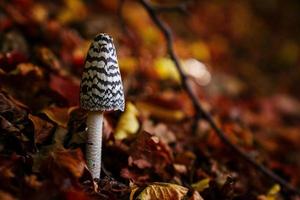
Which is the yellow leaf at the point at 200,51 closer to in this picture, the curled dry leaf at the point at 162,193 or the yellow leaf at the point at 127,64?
the yellow leaf at the point at 127,64

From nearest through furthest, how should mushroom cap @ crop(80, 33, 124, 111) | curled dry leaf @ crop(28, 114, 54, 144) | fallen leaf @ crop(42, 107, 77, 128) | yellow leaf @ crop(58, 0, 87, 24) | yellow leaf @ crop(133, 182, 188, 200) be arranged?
mushroom cap @ crop(80, 33, 124, 111), yellow leaf @ crop(133, 182, 188, 200), curled dry leaf @ crop(28, 114, 54, 144), fallen leaf @ crop(42, 107, 77, 128), yellow leaf @ crop(58, 0, 87, 24)

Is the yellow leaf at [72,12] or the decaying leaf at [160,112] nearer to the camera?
the decaying leaf at [160,112]

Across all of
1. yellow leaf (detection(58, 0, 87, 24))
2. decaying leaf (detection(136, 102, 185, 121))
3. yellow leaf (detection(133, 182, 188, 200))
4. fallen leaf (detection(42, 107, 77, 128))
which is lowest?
yellow leaf (detection(133, 182, 188, 200))

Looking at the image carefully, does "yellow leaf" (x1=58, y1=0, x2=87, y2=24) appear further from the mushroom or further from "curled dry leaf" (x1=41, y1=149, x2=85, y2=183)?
"curled dry leaf" (x1=41, y1=149, x2=85, y2=183)

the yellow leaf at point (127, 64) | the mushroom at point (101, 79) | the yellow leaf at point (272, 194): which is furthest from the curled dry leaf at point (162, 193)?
the yellow leaf at point (127, 64)

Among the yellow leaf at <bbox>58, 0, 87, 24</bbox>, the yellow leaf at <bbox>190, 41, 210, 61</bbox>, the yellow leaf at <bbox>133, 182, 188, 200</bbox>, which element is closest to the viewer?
the yellow leaf at <bbox>133, 182, 188, 200</bbox>

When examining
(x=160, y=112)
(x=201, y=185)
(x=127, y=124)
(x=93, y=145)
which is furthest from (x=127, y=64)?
(x=93, y=145)

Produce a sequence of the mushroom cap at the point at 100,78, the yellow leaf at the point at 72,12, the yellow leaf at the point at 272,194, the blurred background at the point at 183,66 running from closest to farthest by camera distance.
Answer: the mushroom cap at the point at 100,78 → the yellow leaf at the point at 272,194 → the blurred background at the point at 183,66 → the yellow leaf at the point at 72,12

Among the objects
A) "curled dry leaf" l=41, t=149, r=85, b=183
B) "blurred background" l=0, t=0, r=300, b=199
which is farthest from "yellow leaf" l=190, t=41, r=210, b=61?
"curled dry leaf" l=41, t=149, r=85, b=183
